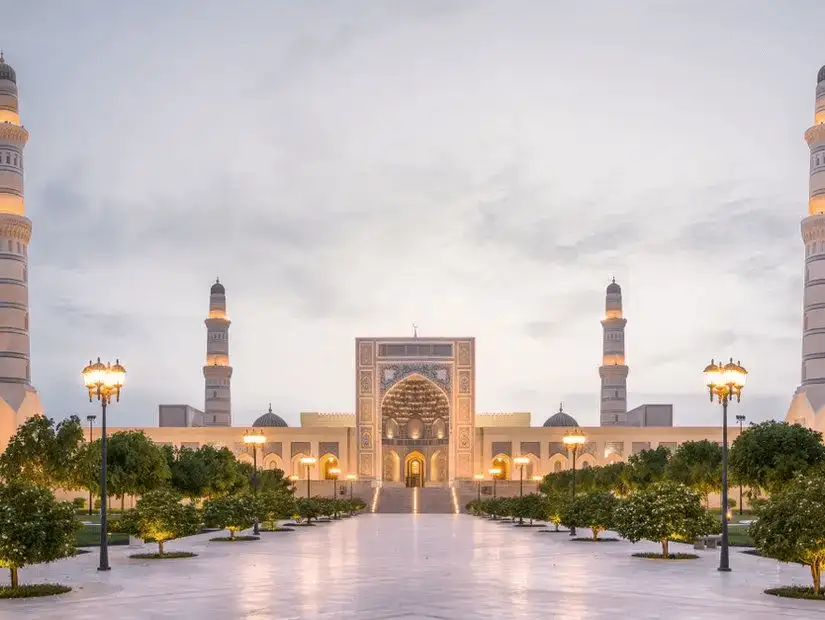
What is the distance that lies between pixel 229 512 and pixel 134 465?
7465 mm

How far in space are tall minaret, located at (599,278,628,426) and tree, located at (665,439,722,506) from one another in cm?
3870

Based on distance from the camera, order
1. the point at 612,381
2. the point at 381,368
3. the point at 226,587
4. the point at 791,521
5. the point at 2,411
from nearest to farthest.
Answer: the point at 791,521, the point at 226,587, the point at 2,411, the point at 381,368, the point at 612,381

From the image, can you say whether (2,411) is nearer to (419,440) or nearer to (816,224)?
(419,440)

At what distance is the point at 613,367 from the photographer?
83938 mm

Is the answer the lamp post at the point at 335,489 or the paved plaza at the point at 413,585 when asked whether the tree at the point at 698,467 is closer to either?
the paved plaza at the point at 413,585

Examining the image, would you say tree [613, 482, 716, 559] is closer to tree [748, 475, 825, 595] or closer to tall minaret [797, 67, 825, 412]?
tree [748, 475, 825, 595]

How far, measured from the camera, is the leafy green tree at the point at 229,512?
30016 mm

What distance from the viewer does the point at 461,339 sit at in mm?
76750

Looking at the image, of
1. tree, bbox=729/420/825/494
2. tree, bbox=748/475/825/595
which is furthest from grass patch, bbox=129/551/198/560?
tree, bbox=729/420/825/494

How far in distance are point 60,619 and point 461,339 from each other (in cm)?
6335

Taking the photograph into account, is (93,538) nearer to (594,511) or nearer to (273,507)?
(273,507)

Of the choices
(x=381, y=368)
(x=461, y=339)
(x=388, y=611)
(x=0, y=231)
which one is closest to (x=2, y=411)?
(x=0, y=231)

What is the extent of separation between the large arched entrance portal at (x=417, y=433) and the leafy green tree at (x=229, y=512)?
4941cm

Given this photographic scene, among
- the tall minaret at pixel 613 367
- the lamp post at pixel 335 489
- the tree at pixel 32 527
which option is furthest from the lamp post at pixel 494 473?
the tree at pixel 32 527
